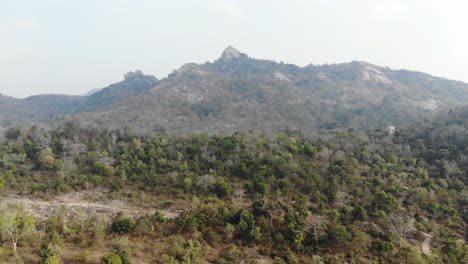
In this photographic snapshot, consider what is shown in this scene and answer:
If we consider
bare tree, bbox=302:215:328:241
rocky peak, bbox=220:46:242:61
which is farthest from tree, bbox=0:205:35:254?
rocky peak, bbox=220:46:242:61

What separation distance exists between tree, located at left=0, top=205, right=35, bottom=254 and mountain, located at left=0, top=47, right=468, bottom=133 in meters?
39.8

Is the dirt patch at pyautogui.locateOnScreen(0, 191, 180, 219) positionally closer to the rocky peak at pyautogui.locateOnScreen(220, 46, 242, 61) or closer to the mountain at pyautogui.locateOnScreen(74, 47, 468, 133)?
the mountain at pyautogui.locateOnScreen(74, 47, 468, 133)

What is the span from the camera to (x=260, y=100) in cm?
10625

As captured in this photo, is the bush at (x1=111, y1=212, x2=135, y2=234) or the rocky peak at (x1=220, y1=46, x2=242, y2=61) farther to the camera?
the rocky peak at (x1=220, y1=46, x2=242, y2=61)

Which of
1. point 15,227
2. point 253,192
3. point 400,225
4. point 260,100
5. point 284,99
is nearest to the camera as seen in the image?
point 15,227

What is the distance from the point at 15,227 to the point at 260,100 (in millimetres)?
89801

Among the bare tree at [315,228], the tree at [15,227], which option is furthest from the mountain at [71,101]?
the bare tree at [315,228]

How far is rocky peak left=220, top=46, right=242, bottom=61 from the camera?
169 metres

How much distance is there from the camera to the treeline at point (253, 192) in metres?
23.2

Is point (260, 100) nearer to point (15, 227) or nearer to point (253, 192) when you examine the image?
point (253, 192)

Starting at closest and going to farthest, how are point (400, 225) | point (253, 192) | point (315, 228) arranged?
point (315, 228) → point (400, 225) → point (253, 192)

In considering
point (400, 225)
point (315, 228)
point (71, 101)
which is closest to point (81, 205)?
point (315, 228)

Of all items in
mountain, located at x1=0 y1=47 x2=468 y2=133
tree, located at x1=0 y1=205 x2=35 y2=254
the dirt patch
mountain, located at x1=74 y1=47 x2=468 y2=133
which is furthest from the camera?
mountain, located at x1=0 y1=47 x2=468 y2=133

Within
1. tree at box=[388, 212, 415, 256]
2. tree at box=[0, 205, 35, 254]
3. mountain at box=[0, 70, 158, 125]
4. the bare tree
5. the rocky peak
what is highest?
the rocky peak
